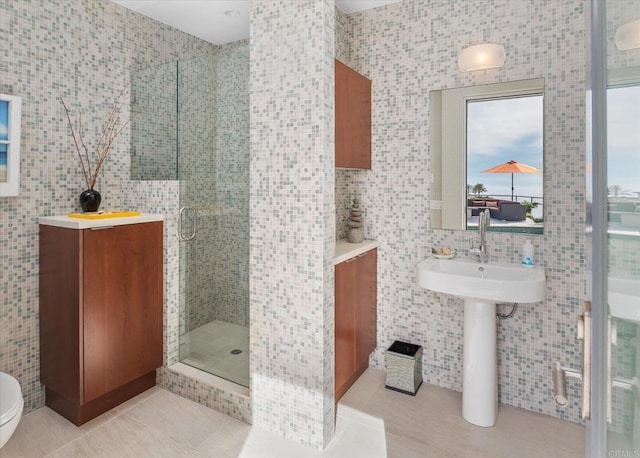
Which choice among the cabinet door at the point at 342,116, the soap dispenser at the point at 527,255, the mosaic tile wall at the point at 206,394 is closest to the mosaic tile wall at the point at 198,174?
the mosaic tile wall at the point at 206,394

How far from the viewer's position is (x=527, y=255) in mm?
2420

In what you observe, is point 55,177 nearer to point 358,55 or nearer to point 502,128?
point 358,55

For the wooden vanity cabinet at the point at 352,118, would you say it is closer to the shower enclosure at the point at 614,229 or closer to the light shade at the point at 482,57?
the light shade at the point at 482,57

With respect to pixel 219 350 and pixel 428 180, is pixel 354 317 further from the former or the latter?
pixel 428 180

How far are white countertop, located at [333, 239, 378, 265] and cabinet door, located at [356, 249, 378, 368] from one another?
2.0 inches

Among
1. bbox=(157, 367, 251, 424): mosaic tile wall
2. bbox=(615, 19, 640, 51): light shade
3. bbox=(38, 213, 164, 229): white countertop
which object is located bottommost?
bbox=(157, 367, 251, 424): mosaic tile wall

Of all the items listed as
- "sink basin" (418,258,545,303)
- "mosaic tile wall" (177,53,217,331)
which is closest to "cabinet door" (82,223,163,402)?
"mosaic tile wall" (177,53,217,331)

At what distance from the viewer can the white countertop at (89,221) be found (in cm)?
215

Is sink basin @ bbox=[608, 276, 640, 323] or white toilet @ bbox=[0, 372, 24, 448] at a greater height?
sink basin @ bbox=[608, 276, 640, 323]

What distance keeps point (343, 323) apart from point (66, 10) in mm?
2704

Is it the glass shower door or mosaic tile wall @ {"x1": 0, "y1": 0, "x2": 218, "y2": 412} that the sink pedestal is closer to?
the glass shower door

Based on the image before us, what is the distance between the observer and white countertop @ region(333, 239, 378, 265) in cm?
238

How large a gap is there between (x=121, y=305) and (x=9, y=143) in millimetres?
1120

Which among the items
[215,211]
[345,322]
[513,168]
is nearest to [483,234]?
[513,168]
